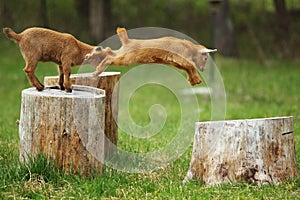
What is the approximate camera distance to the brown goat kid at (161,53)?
4.77 m

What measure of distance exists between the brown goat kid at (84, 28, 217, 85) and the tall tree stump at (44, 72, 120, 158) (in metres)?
0.88

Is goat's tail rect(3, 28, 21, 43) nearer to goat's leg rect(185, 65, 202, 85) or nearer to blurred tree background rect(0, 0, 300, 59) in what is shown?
goat's leg rect(185, 65, 202, 85)

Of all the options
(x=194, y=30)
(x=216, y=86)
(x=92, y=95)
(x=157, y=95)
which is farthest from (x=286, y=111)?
(x=194, y=30)

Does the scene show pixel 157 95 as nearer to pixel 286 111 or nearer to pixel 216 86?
pixel 216 86

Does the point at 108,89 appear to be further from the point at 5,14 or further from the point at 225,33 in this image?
the point at 5,14

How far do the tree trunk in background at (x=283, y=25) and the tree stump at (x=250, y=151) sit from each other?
1409cm

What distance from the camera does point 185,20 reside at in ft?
75.6

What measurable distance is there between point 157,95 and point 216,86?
1.56m

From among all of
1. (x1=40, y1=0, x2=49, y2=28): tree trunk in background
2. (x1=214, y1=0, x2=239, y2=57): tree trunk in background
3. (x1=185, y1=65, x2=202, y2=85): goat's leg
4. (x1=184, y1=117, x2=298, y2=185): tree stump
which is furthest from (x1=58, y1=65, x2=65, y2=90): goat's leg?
(x1=40, y1=0, x2=49, y2=28): tree trunk in background

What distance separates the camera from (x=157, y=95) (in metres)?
12.7

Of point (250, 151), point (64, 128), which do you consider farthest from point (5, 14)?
point (250, 151)

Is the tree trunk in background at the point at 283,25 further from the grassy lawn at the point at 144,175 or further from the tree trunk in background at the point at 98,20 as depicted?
the grassy lawn at the point at 144,175

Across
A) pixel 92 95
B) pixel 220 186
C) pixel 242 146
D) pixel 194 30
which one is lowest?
pixel 220 186

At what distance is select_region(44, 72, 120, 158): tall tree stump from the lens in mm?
5723
